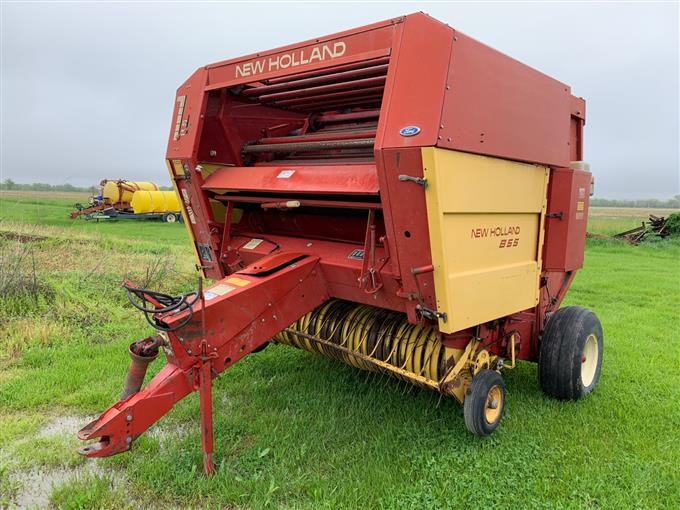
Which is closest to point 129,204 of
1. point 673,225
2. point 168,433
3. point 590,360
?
point 673,225

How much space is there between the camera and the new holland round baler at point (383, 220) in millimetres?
2670

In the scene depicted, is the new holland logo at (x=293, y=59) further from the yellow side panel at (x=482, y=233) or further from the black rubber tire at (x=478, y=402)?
the black rubber tire at (x=478, y=402)

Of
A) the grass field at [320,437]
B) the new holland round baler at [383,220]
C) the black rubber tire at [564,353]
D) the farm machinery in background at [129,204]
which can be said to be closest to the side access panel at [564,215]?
the new holland round baler at [383,220]

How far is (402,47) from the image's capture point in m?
2.70

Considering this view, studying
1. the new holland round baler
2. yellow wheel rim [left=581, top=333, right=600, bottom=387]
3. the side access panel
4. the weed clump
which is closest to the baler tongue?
the new holland round baler

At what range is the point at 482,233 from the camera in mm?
3012

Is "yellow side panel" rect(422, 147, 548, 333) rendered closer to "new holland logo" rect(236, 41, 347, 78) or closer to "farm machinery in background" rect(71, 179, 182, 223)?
"new holland logo" rect(236, 41, 347, 78)

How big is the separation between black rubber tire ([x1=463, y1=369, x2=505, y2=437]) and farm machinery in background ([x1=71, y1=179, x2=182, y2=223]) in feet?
75.5

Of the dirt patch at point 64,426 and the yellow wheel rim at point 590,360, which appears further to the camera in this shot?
the yellow wheel rim at point 590,360

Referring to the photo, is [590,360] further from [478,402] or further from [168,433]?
[168,433]

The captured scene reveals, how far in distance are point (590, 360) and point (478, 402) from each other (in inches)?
66.5

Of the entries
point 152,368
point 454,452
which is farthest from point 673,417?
point 152,368

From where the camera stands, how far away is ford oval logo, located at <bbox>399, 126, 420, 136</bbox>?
2584 mm

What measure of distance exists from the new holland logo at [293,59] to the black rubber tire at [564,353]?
2.57m
